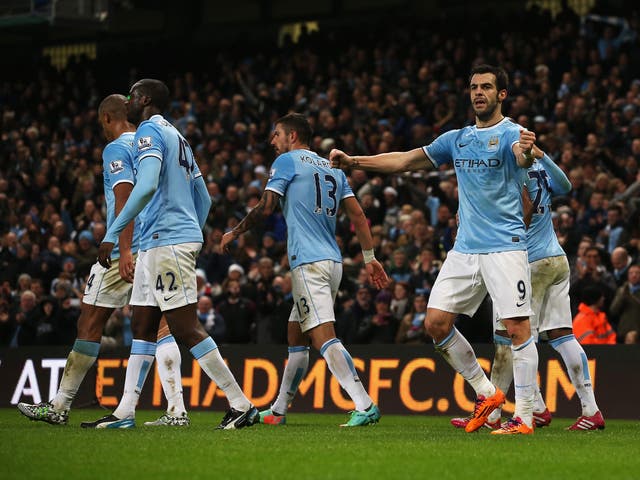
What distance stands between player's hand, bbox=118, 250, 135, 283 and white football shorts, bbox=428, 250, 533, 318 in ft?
7.60

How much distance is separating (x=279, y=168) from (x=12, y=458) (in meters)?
4.15

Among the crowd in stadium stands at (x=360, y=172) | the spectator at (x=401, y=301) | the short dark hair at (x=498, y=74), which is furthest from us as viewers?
the crowd in stadium stands at (x=360, y=172)

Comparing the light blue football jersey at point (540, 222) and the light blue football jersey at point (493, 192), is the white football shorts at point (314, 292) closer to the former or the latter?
the light blue football jersey at point (493, 192)

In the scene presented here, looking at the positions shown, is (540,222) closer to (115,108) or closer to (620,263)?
(115,108)

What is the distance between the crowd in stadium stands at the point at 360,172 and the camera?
53.5 ft

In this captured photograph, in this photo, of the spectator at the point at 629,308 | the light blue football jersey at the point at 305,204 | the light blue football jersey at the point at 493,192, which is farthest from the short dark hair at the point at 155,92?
the spectator at the point at 629,308

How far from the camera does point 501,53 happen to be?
2252cm

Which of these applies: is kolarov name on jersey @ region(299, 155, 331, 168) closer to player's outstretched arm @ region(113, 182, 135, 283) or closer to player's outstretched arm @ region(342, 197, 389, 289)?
player's outstretched arm @ region(342, 197, 389, 289)

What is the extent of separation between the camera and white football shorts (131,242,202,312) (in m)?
8.87

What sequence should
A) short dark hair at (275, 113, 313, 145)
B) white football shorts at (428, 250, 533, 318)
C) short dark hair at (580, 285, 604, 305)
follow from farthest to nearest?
short dark hair at (580, 285, 604, 305) < short dark hair at (275, 113, 313, 145) < white football shorts at (428, 250, 533, 318)

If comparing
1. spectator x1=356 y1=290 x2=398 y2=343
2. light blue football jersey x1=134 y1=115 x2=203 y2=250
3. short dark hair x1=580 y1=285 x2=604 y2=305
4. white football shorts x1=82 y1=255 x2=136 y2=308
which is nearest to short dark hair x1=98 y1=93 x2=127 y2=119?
light blue football jersey x1=134 y1=115 x2=203 y2=250

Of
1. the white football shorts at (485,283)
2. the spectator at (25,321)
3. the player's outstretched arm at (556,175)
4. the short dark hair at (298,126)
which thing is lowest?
the spectator at (25,321)

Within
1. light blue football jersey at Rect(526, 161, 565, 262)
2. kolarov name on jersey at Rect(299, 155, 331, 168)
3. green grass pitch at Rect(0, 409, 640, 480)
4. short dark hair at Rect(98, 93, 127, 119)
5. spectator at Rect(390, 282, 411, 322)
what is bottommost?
green grass pitch at Rect(0, 409, 640, 480)

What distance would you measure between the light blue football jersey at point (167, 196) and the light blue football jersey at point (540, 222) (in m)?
2.97
